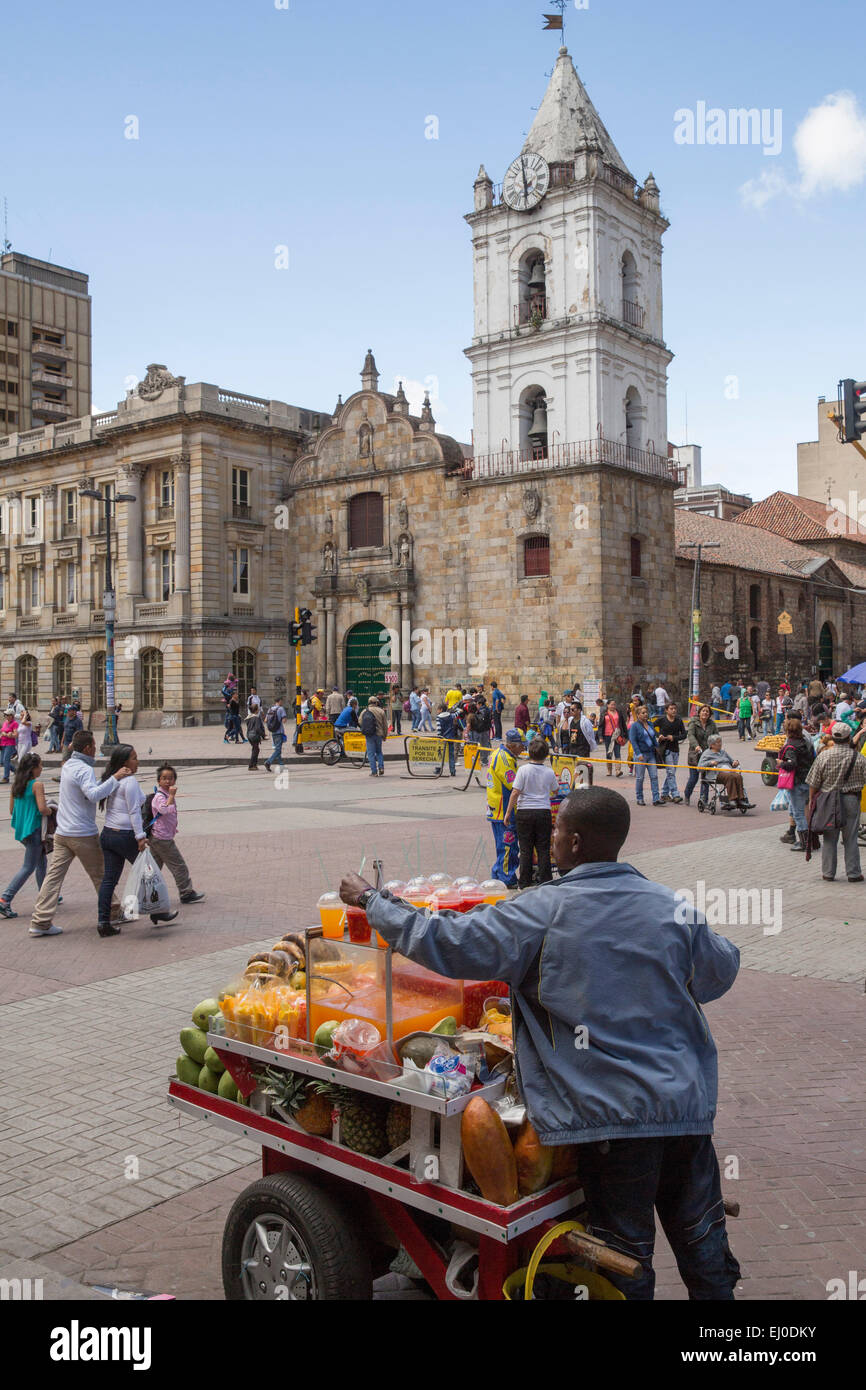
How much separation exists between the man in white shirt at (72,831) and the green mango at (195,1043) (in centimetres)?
573

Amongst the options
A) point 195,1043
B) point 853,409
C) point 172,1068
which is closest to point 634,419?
point 853,409

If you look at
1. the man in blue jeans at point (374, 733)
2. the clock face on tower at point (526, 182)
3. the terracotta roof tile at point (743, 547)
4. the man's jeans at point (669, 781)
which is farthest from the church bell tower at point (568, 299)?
the man's jeans at point (669, 781)

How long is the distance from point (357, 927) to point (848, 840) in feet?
29.7

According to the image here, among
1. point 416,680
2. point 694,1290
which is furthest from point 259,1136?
point 416,680

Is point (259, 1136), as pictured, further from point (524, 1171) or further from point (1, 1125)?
point (1, 1125)

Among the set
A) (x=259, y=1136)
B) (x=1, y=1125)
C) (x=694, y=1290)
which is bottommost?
(x=1, y=1125)

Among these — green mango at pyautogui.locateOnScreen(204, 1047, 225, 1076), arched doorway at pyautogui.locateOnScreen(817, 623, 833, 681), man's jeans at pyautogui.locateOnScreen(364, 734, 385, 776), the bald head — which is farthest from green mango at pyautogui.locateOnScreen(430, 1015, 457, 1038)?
arched doorway at pyautogui.locateOnScreen(817, 623, 833, 681)

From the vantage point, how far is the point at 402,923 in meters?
3.06

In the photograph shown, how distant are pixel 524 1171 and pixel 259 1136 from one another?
1.02 meters

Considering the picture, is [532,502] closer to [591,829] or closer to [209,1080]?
[209,1080]

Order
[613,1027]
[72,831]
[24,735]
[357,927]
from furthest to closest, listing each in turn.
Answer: [24,735] → [72,831] → [357,927] → [613,1027]

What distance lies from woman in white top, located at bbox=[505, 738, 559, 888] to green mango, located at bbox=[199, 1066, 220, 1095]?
286 inches

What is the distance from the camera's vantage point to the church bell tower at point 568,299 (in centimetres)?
3556

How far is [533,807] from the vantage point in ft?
36.4
